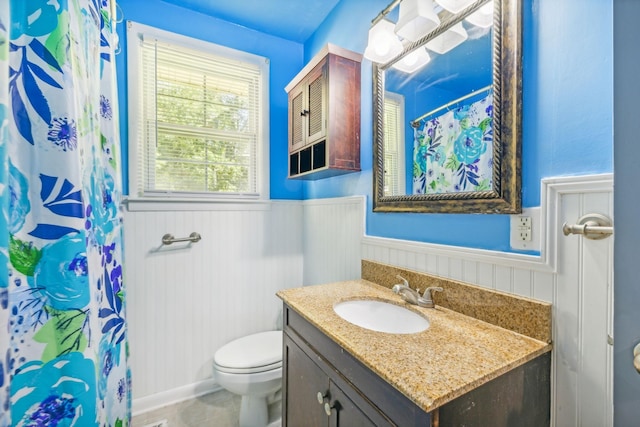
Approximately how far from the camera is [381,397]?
0.70m

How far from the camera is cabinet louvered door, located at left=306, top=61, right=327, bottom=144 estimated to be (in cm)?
151

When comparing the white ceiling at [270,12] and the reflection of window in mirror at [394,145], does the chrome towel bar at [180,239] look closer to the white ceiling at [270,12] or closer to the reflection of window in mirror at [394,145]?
the reflection of window in mirror at [394,145]

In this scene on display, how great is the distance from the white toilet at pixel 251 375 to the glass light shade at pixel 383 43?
163 centimetres

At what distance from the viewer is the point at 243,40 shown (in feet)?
6.57

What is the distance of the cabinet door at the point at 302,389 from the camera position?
0.97m

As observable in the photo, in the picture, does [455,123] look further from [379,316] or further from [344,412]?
[344,412]

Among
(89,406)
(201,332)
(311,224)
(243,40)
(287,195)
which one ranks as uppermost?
(243,40)

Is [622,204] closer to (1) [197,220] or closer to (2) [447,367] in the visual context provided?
(2) [447,367]

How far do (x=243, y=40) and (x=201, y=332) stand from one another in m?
2.05

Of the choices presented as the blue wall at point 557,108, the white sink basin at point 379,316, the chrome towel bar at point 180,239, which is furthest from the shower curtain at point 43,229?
the blue wall at point 557,108

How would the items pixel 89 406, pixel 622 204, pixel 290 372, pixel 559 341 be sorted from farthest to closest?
pixel 290 372, pixel 559 341, pixel 89 406, pixel 622 204

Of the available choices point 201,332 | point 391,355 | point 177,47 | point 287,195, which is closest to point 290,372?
point 391,355

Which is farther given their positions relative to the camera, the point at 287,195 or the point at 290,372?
the point at 287,195

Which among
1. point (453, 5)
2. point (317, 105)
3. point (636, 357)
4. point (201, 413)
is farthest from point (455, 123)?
point (201, 413)
